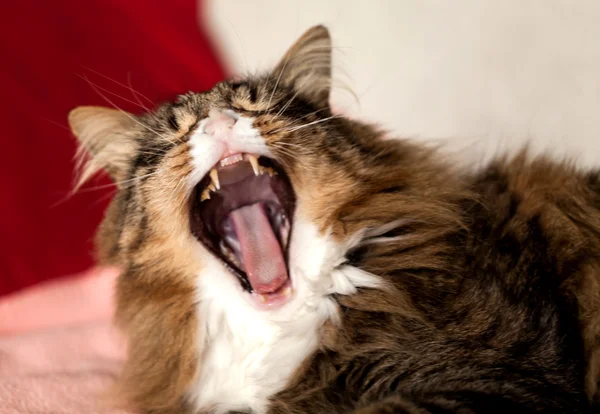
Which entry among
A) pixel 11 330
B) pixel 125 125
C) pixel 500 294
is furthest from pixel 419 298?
pixel 11 330

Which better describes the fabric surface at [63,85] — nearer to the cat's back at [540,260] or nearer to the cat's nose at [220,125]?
the cat's nose at [220,125]

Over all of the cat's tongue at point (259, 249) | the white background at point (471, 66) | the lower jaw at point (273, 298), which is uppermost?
the white background at point (471, 66)

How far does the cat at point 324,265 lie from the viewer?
4.28 ft

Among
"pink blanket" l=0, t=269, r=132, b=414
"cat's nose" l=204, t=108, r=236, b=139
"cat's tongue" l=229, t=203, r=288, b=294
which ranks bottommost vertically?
"pink blanket" l=0, t=269, r=132, b=414

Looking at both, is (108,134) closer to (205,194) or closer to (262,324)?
(205,194)

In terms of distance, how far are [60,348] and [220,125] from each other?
115cm

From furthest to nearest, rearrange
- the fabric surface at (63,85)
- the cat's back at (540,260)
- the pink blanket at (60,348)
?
1. the fabric surface at (63,85)
2. the pink blanket at (60,348)
3. the cat's back at (540,260)

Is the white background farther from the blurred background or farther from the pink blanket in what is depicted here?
the pink blanket

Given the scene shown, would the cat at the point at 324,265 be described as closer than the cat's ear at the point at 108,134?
Yes

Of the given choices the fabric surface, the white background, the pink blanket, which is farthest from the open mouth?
the fabric surface

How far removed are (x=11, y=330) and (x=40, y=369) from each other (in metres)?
0.48

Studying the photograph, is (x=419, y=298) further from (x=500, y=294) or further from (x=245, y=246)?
(x=245, y=246)

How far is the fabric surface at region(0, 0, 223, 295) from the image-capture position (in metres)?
2.43

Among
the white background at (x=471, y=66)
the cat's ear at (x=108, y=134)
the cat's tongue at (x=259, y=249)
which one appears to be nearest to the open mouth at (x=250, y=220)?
the cat's tongue at (x=259, y=249)
